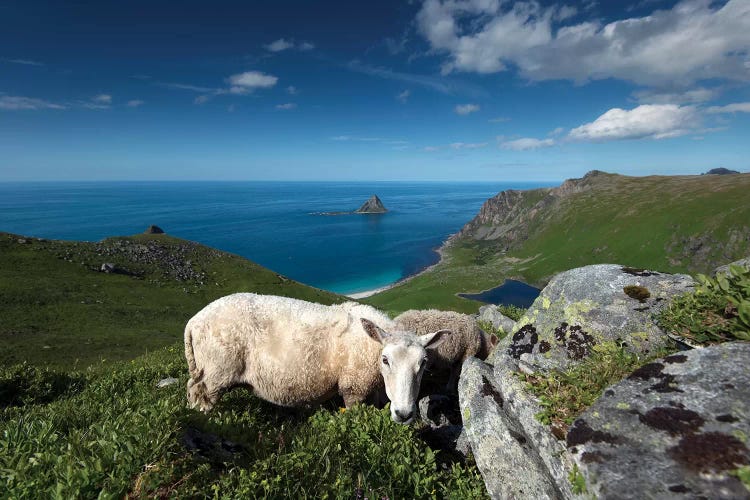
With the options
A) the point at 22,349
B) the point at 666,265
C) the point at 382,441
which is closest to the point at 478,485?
the point at 382,441

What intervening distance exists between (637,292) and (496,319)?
33.7 ft

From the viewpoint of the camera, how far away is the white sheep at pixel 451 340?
10789 mm

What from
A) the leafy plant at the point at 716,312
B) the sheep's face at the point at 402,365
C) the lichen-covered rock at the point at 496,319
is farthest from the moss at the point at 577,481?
the lichen-covered rock at the point at 496,319

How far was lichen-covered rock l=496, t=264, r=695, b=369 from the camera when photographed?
6.66 m

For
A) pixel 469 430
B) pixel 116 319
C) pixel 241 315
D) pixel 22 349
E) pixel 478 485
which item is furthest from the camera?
pixel 116 319

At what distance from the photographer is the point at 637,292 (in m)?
7.18

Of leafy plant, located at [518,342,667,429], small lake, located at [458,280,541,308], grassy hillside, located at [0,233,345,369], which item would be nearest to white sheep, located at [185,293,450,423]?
leafy plant, located at [518,342,667,429]

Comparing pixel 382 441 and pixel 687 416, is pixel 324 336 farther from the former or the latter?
pixel 687 416

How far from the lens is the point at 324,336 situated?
9055 mm

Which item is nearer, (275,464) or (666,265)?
(275,464)

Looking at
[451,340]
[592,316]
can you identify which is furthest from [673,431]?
[451,340]

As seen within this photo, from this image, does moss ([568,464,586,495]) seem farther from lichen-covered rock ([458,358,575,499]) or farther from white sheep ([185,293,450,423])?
white sheep ([185,293,450,423])

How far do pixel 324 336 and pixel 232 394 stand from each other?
3.23 meters

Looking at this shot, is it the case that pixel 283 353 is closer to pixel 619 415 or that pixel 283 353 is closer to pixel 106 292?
pixel 619 415
